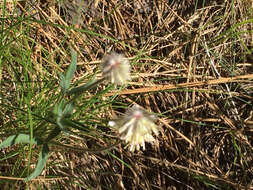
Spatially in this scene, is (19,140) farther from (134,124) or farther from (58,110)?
(134,124)

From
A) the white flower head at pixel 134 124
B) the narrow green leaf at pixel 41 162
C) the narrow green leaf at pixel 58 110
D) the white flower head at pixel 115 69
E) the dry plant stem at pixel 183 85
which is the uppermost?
the dry plant stem at pixel 183 85

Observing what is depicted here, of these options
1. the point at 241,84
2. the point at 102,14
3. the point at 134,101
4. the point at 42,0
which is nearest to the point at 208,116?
the point at 241,84

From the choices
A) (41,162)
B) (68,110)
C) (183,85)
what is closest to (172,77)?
(183,85)

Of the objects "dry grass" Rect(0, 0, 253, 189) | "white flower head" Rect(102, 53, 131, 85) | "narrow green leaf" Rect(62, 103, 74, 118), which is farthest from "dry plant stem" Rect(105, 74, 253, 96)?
"white flower head" Rect(102, 53, 131, 85)

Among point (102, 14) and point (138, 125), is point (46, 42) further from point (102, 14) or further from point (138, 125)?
point (138, 125)

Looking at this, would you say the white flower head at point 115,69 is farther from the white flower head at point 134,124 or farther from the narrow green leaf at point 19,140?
the narrow green leaf at point 19,140

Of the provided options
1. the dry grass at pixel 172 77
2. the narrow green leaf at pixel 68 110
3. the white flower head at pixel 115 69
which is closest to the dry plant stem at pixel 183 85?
the dry grass at pixel 172 77

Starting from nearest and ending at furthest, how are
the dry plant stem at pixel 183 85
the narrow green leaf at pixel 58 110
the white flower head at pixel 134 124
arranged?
1. the white flower head at pixel 134 124
2. the narrow green leaf at pixel 58 110
3. the dry plant stem at pixel 183 85

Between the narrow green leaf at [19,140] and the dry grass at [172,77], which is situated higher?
the dry grass at [172,77]

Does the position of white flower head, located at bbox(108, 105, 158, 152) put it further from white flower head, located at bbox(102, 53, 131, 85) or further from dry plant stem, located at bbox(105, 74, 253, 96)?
dry plant stem, located at bbox(105, 74, 253, 96)
